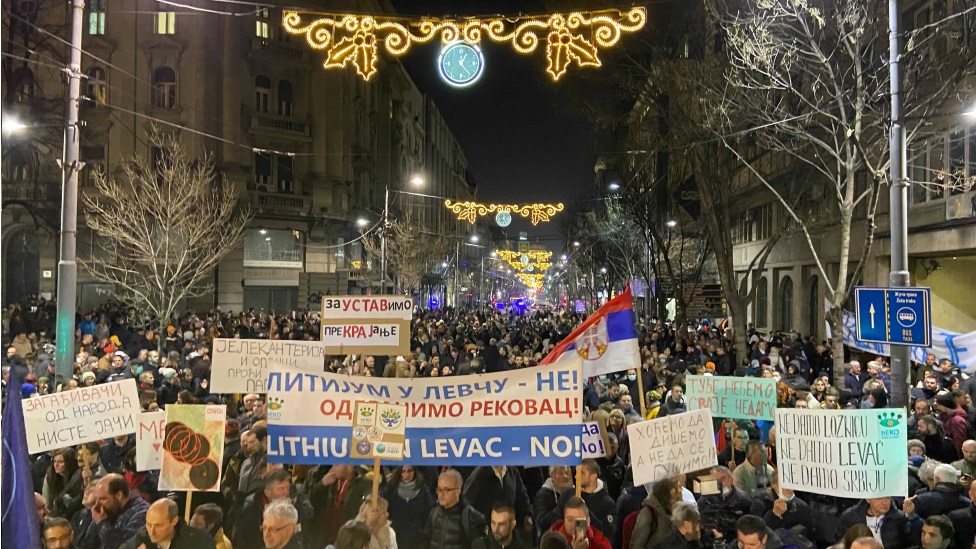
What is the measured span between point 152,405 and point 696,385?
658 centimetres

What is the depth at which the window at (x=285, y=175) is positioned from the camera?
38719 mm

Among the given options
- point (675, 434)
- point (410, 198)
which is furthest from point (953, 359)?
point (410, 198)

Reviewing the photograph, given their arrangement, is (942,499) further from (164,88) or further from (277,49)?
(277,49)

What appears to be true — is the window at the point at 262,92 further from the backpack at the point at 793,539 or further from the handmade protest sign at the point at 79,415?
the backpack at the point at 793,539

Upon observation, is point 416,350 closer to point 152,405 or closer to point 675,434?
point 152,405

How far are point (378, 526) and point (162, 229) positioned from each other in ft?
61.5

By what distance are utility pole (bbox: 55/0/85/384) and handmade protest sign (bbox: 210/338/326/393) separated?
15.5 feet

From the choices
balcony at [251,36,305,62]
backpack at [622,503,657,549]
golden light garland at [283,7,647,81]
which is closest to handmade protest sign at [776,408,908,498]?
backpack at [622,503,657,549]

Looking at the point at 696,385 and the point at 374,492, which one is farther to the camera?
the point at 696,385

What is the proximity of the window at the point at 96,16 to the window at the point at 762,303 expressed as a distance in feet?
105

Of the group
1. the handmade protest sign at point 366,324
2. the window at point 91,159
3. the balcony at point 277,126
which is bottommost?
the handmade protest sign at point 366,324

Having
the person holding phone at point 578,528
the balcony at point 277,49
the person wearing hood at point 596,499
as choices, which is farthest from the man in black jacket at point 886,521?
the balcony at point 277,49

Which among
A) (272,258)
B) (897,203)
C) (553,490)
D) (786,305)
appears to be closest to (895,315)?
(897,203)

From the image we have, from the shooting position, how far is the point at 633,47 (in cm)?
1891
